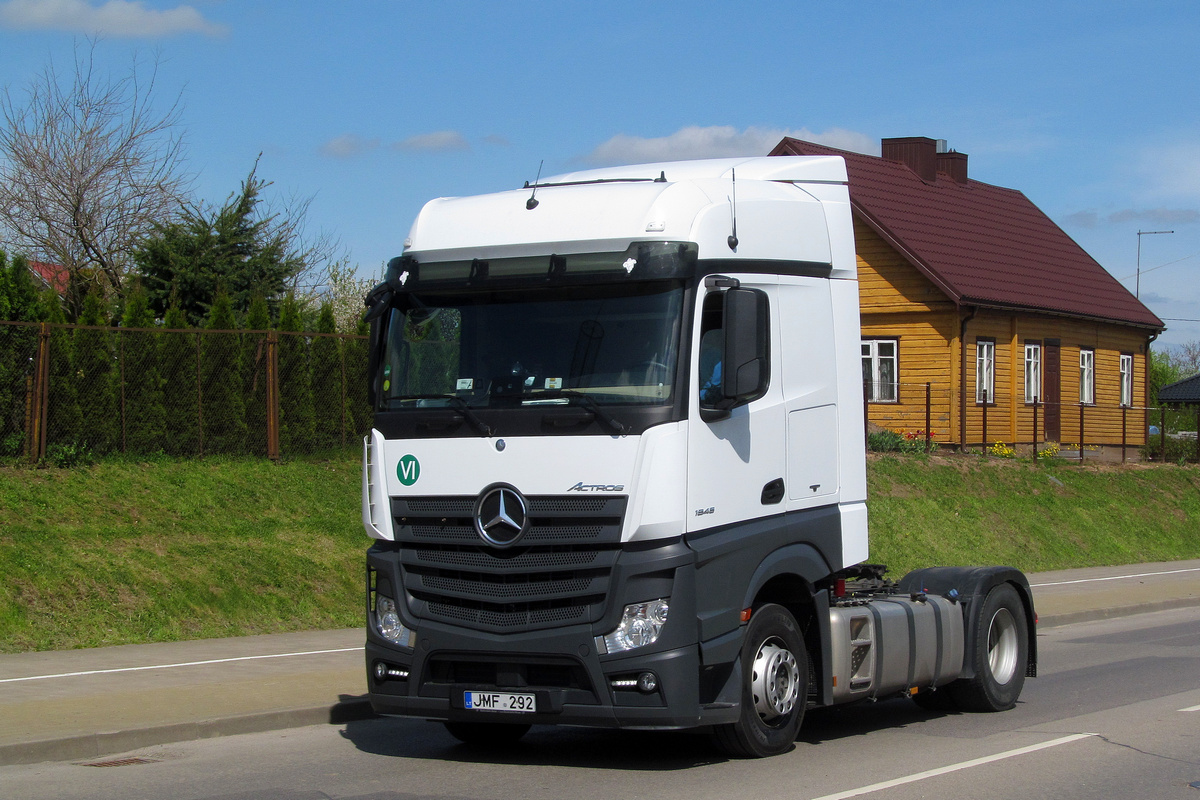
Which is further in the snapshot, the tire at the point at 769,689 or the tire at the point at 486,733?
the tire at the point at 486,733

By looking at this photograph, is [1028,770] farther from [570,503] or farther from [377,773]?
[377,773]

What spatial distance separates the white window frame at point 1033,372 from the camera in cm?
3531

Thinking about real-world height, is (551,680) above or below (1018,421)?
below

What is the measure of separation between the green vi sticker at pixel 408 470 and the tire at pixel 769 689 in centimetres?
217

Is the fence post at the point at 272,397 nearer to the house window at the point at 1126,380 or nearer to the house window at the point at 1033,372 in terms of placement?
the house window at the point at 1033,372

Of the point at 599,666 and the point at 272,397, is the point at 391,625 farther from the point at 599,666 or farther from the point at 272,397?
the point at 272,397

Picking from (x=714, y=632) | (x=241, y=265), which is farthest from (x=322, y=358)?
(x=714, y=632)

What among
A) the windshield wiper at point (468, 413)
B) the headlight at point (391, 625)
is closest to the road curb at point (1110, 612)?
the headlight at point (391, 625)

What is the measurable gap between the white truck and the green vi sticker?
0.01m

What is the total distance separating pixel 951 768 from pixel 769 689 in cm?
116

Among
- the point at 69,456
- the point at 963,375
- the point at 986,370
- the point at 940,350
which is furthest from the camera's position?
the point at 986,370

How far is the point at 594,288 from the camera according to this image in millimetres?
7723

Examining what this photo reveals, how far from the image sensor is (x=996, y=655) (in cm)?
1031

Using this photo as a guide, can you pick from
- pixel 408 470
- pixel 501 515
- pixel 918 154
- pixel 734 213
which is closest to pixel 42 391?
pixel 408 470
